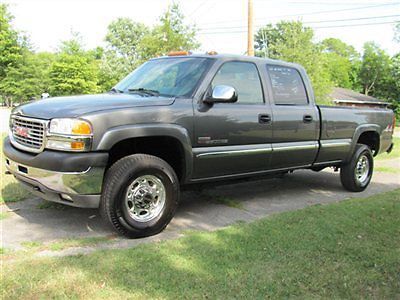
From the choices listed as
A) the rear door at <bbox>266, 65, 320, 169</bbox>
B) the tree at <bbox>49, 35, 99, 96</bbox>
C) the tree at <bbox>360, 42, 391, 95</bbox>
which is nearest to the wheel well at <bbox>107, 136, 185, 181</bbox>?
the rear door at <bbox>266, 65, 320, 169</bbox>

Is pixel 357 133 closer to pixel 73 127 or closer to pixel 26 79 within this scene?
pixel 73 127

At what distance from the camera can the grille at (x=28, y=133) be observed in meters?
4.05

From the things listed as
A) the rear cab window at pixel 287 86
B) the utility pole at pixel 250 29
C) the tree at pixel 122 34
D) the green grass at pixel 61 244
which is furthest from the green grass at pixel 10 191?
the tree at pixel 122 34

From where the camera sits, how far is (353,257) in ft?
12.6

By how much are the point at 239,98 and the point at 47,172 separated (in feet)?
8.07

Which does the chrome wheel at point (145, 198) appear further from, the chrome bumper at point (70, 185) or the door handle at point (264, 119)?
the door handle at point (264, 119)

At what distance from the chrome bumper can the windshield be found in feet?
4.62

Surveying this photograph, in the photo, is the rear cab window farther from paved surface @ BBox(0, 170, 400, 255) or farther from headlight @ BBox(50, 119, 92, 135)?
headlight @ BBox(50, 119, 92, 135)

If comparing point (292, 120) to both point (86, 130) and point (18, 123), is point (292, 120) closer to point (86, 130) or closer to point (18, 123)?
point (86, 130)

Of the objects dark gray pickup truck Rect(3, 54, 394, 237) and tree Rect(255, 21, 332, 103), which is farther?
tree Rect(255, 21, 332, 103)

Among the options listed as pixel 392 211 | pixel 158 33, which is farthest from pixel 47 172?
pixel 158 33

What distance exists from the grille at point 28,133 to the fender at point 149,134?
0.61m

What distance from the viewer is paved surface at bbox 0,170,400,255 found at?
14.2 ft

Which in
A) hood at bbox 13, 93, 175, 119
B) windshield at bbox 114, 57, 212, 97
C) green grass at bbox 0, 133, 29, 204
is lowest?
green grass at bbox 0, 133, 29, 204
